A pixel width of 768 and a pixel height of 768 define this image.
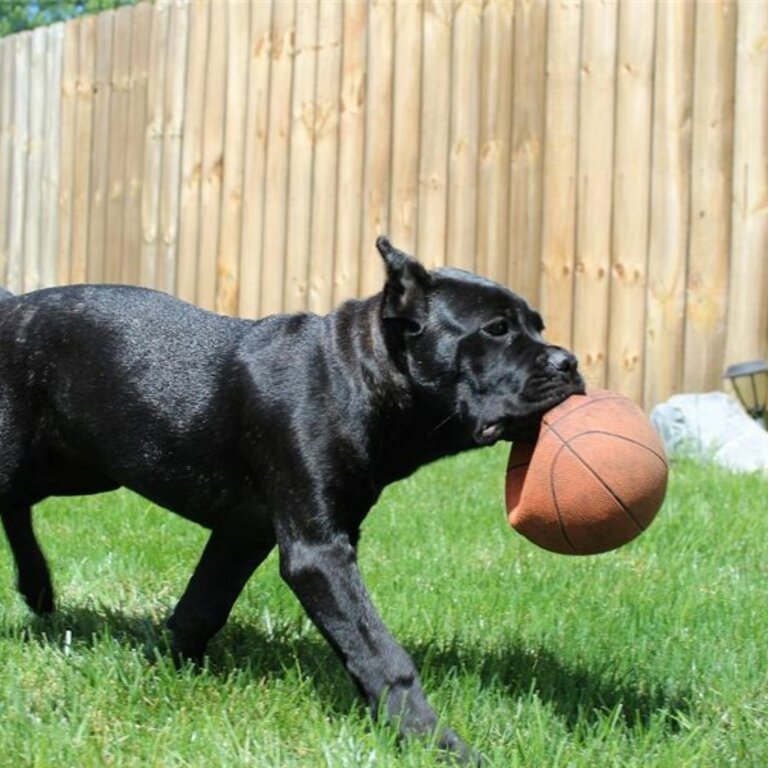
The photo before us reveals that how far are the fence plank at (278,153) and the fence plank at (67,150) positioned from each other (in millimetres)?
2209

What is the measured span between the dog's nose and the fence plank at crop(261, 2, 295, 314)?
19.0 ft

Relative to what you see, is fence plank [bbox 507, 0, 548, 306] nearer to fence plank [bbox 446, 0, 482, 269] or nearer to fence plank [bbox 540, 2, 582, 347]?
fence plank [bbox 540, 2, 582, 347]

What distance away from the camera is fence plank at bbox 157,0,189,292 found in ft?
32.6

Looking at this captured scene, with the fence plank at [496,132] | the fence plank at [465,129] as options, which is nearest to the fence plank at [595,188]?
the fence plank at [496,132]

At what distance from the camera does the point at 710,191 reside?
759cm

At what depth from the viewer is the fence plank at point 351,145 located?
889 centimetres

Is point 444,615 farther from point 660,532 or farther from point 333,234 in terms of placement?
point 333,234

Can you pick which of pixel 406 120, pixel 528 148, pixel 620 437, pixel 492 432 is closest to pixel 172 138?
pixel 406 120

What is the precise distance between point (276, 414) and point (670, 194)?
449 centimetres

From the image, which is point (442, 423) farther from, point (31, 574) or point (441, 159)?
point (441, 159)

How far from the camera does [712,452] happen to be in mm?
7312

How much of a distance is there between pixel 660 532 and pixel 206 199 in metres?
5.05

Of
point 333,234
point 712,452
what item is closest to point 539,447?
point 712,452

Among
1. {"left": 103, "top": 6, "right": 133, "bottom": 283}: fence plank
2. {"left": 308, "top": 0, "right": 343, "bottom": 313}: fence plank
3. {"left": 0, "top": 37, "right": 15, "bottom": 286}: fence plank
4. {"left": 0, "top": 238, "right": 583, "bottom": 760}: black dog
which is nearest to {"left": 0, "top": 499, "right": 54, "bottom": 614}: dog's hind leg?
{"left": 0, "top": 238, "right": 583, "bottom": 760}: black dog
